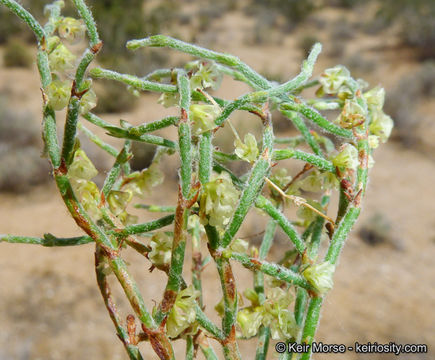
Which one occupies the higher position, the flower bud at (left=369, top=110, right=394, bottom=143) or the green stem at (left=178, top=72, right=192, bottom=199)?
the flower bud at (left=369, top=110, right=394, bottom=143)

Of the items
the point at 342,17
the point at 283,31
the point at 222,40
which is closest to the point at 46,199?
the point at 222,40

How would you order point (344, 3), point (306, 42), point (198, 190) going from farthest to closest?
point (344, 3) → point (306, 42) → point (198, 190)

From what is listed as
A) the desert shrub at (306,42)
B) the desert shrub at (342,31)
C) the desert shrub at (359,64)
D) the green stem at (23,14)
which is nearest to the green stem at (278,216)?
the green stem at (23,14)

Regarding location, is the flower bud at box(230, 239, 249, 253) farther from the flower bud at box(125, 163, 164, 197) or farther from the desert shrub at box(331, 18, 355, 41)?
the desert shrub at box(331, 18, 355, 41)

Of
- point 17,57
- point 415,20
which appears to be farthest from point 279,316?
point 415,20

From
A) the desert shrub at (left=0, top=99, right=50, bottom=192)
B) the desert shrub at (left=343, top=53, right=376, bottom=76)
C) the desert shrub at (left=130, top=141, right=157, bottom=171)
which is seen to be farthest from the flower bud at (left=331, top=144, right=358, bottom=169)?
the desert shrub at (left=343, top=53, right=376, bottom=76)

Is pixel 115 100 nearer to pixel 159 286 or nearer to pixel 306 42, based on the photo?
pixel 159 286

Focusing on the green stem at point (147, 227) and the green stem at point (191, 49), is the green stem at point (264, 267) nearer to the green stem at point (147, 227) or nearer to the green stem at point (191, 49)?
the green stem at point (147, 227)
